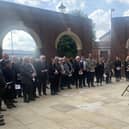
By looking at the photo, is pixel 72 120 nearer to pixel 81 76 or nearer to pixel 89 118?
pixel 89 118

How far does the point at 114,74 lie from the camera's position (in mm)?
12758

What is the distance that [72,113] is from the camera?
589cm

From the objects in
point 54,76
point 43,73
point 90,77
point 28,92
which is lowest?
point 28,92

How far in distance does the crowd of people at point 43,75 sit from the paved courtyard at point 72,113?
458 millimetres

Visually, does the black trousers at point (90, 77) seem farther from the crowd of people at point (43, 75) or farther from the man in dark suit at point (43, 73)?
the man in dark suit at point (43, 73)

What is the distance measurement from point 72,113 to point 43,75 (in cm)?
276

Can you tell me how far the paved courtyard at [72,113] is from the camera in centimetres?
501

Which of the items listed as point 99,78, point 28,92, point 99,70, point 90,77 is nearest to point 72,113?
point 28,92

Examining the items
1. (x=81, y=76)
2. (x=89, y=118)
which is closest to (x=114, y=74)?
(x=81, y=76)

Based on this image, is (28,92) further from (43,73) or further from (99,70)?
(99,70)

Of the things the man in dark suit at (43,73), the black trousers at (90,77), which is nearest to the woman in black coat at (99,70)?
the black trousers at (90,77)

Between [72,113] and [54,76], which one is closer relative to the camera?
[72,113]

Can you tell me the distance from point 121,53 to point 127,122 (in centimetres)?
1224

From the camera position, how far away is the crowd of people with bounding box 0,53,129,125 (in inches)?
267
